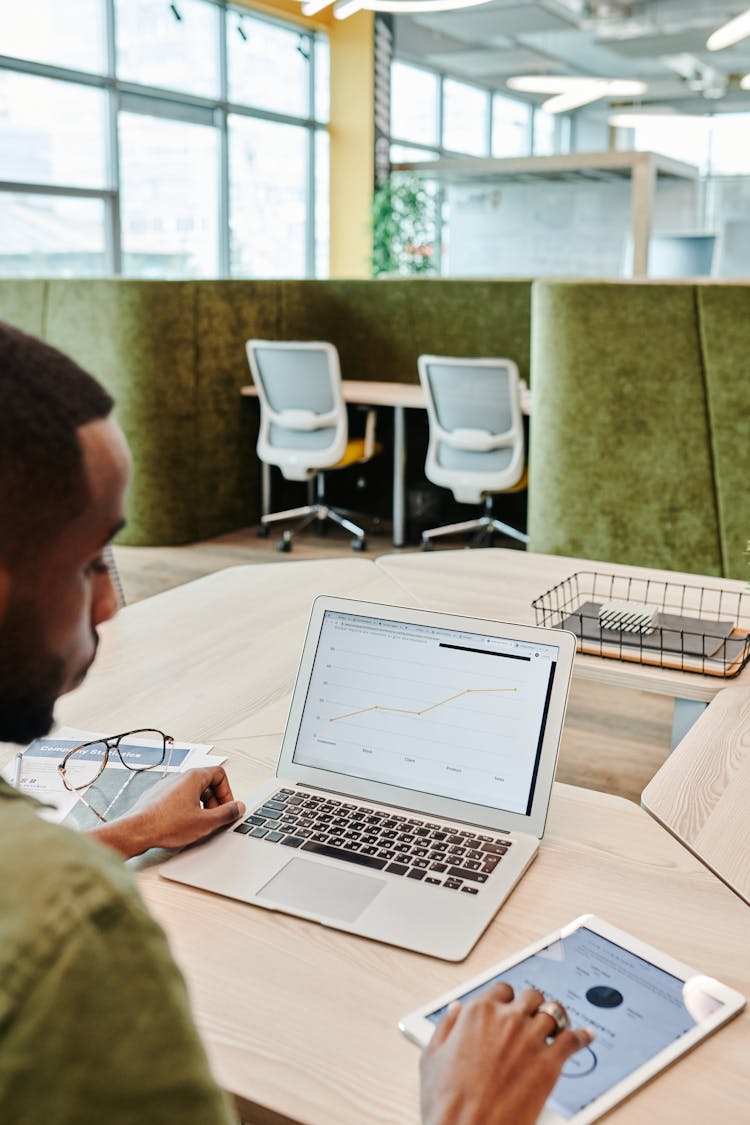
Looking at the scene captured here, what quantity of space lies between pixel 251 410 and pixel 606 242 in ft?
18.5

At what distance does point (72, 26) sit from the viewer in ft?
25.0

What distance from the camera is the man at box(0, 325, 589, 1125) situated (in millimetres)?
435

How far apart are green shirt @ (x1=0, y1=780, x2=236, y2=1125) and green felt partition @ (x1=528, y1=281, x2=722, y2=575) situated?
3666 mm

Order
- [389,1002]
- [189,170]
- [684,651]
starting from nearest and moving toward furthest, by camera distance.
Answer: [389,1002]
[684,651]
[189,170]

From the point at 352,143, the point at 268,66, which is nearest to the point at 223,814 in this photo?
the point at 268,66

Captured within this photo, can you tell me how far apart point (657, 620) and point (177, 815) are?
110cm

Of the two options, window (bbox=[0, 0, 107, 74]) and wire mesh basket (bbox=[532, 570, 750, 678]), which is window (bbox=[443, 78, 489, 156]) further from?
wire mesh basket (bbox=[532, 570, 750, 678])

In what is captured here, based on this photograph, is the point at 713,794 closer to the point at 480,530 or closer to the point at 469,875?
the point at 469,875

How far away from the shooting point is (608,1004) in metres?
0.95

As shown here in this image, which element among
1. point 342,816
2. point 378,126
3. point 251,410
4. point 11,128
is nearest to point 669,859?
point 342,816

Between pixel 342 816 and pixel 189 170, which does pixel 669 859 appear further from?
pixel 189 170

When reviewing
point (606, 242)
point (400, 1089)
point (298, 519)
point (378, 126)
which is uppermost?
point (378, 126)

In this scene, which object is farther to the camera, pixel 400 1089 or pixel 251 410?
pixel 251 410

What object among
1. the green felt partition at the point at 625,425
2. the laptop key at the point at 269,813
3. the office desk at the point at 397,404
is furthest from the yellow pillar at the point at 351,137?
the laptop key at the point at 269,813
